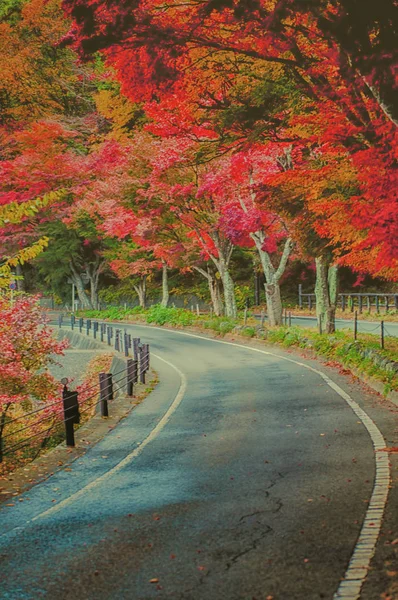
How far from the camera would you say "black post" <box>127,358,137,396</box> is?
17.2 meters

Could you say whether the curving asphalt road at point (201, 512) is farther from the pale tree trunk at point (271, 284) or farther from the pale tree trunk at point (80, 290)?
the pale tree trunk at point (80, 290)

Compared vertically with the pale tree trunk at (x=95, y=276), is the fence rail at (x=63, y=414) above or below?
below

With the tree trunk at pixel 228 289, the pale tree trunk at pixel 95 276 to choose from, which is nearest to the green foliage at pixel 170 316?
the tree trunk at pixel 228 289

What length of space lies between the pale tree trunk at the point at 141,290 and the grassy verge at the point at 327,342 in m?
10.9

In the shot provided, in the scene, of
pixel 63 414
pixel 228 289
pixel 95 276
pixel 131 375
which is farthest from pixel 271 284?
pixel 95 276

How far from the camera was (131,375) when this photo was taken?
17.7 meters

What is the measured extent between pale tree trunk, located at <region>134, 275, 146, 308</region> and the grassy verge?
10.9 metres

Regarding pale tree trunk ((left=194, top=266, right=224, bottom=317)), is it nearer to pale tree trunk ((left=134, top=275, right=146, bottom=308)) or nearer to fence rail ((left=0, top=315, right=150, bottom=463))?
pale tree trunk ((left=134, top=275, right=146, bottom=308))

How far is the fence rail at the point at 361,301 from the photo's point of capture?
38812mm

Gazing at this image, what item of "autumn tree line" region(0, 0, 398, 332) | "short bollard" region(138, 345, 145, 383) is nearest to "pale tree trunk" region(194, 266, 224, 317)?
"autumn tree line" region(0, 0, 398, 332)

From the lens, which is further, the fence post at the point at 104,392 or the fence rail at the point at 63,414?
the fence post at the point at 104,392

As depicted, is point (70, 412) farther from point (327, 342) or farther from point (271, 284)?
point (271, 284)

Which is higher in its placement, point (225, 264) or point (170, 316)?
point (225, 264)

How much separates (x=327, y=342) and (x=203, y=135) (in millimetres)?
8750
